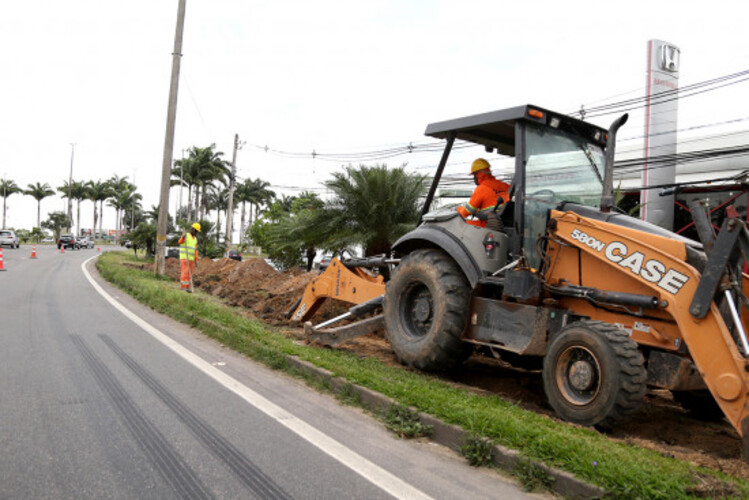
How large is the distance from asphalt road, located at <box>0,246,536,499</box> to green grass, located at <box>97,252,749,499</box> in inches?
11.4

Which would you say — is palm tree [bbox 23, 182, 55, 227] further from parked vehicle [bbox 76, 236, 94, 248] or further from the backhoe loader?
the backhoe loader

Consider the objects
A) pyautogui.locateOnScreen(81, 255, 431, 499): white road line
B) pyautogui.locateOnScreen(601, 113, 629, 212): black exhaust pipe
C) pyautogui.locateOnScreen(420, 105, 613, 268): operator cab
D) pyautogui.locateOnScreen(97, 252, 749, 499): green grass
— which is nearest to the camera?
pyautogui.locateOnScreen(97, 252, 749, 499): green grass

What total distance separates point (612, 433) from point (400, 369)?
2586 millimetres

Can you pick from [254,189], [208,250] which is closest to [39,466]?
[208,250]

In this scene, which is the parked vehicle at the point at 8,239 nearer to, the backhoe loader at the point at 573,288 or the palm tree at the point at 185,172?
the palm tree at the point at 185,172

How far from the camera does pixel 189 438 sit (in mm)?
4379

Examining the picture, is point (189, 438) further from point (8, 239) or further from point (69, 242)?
point (69, 242)

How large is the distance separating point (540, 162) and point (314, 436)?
11.5 feet

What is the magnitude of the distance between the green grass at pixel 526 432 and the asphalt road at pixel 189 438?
0.29 metres

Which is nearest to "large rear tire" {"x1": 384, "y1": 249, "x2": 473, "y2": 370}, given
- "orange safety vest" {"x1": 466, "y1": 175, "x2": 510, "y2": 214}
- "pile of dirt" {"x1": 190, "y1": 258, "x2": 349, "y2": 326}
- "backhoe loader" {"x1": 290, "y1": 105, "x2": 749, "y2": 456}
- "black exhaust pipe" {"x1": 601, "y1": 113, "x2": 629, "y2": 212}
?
"backhoe loader" {"x1": 290, "y1": 105, "x2": 749, "y2": 456}

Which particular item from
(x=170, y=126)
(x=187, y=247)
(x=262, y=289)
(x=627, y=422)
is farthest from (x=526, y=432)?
(x=170, y=126)

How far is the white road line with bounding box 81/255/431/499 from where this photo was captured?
367 cm

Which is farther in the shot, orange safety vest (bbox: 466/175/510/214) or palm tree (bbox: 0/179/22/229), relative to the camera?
palm tree (bbox: 0/179/22/229)

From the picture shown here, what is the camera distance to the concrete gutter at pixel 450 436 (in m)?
3.52
